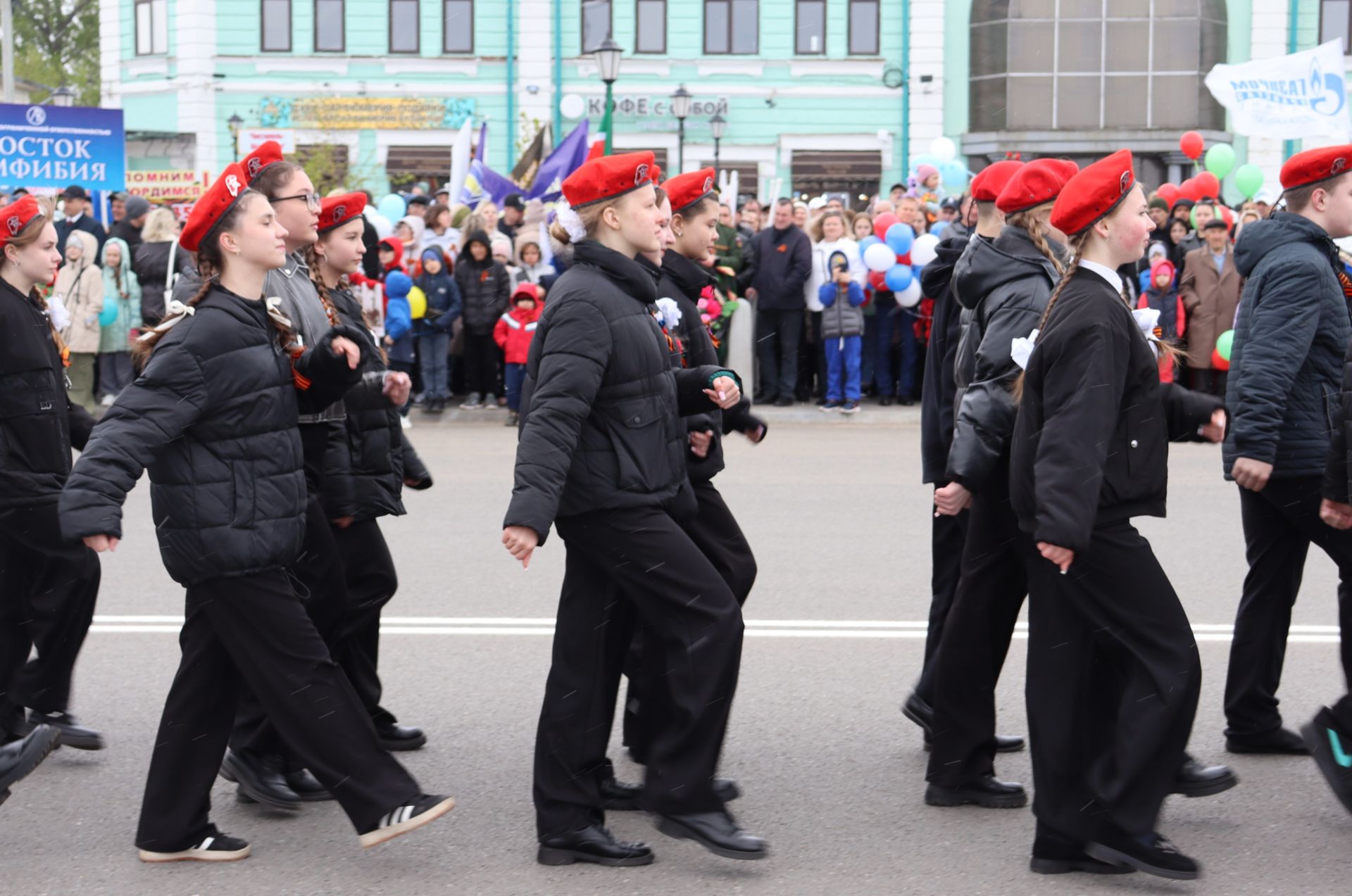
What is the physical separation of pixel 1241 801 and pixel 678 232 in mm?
2484

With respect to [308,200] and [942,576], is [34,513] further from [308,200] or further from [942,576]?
[942,576]

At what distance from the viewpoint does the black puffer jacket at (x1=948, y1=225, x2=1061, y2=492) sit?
493 cm

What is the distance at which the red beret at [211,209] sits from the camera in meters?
4.68

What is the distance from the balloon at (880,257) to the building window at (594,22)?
21736 mm

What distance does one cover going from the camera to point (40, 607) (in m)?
5.63

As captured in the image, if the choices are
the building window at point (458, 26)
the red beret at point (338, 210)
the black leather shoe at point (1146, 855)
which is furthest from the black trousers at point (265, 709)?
the building window at point (458, 26)

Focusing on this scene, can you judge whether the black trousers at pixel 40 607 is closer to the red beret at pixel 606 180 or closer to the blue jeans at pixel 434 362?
the red beret at pixel 606 180

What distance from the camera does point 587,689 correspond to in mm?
4781

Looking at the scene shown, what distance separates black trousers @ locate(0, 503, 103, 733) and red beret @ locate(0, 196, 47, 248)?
0.90 metres

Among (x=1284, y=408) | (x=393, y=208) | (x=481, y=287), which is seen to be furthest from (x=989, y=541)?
(x=393, y=208)

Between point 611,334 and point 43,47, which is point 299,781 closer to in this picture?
point 611,334

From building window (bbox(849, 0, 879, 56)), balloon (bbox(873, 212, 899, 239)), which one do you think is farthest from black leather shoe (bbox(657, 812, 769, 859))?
building window (bbox(849, 0, 879, 56))

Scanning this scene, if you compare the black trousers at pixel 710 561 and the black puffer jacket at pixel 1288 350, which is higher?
the black puffer jacket at pixel 1288 350

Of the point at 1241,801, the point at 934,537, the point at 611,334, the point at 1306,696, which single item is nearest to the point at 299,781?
the point at 611,334
